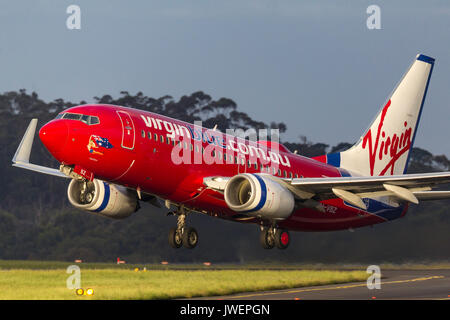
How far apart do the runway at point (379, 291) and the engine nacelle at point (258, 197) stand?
11.8ft

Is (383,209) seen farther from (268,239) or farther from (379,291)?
(268,239)

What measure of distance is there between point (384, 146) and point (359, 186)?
10716 millimetres

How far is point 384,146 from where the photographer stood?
48.2m

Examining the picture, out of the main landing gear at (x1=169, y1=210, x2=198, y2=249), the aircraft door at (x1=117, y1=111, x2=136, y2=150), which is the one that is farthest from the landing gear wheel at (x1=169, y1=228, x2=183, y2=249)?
the aircraft door at (x1=117, y1=111, x2=136, y2=150)

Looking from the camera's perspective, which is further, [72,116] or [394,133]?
[394,133]

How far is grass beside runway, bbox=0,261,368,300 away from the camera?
116 feet

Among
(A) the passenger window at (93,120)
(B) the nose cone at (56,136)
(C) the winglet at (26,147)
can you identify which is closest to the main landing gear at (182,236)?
(C) the winglet at (26,147)

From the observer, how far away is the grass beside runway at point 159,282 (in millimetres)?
35500

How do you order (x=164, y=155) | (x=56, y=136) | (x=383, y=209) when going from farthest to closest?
(x=383, y=209)
(x=164, y=155)
(x=56, y=136)

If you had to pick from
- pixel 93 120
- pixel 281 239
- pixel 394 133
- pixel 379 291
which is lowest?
pixel 379 291

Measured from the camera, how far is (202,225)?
50.5 meters

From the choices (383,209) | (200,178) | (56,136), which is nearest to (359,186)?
(200,178)

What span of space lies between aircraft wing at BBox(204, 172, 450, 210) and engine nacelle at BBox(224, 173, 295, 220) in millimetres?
536

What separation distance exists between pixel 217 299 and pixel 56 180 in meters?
67.1
